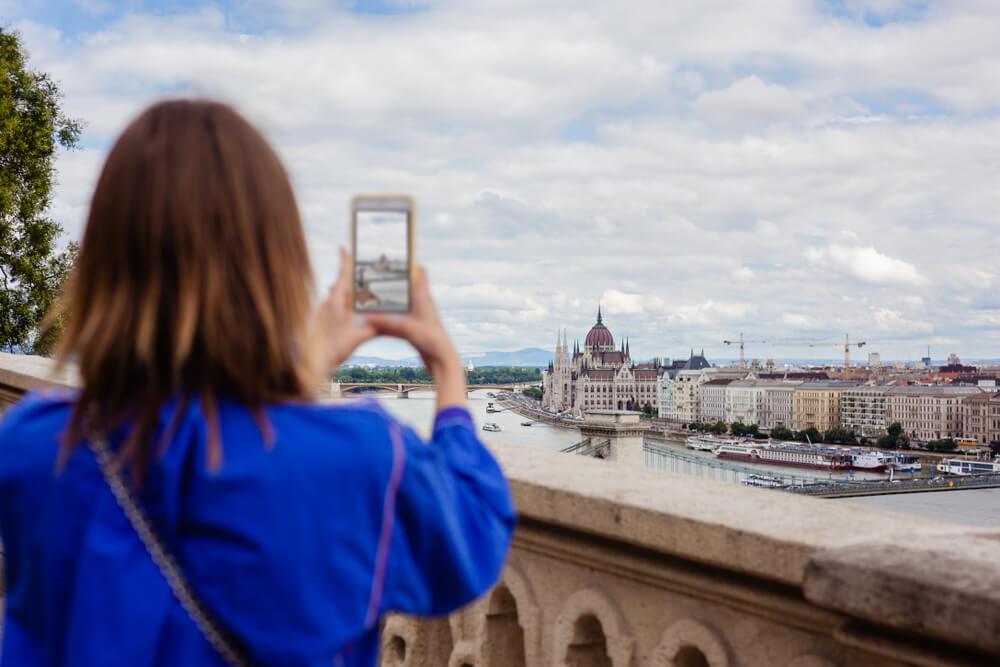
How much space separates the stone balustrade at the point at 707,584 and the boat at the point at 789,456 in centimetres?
8910

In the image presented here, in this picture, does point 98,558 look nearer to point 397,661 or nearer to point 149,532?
point 149,532

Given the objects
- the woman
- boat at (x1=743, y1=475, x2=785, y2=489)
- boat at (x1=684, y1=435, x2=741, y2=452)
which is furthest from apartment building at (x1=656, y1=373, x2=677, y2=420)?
the woman

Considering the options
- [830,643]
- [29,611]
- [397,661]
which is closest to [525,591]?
[397,661]

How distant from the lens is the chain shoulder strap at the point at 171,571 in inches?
38.9

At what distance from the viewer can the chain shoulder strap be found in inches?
38.9

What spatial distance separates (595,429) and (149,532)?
172 feet

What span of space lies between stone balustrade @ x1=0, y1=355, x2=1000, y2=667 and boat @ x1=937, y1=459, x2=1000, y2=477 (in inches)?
3425

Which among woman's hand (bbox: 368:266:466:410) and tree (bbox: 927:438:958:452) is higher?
woman's hand (bbox: 368:266:466:410)

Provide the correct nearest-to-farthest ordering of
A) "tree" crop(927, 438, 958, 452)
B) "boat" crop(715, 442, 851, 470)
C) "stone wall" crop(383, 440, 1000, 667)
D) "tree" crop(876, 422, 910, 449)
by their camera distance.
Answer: "stone wall" crop(383, 440, 1000, 667)
"boat" crop(715, 442, 851, 470)
"tree" crop(927, 438, 958, 452)
"tree" crop(876, 422, 910, 449)

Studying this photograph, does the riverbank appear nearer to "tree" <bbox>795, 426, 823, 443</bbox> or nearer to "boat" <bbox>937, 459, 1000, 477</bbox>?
"tree" <bbox>795, 426, 823, 443</bbox>

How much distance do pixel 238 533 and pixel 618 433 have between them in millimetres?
51350

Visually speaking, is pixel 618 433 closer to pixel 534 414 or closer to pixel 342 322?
pixel 342 322

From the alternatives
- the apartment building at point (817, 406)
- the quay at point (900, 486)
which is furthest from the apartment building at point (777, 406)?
the quay at point (900, 486)

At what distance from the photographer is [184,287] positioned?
1.01 metres
